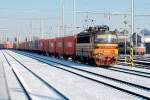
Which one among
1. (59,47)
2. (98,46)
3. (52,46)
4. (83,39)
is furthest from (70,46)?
(52,46)

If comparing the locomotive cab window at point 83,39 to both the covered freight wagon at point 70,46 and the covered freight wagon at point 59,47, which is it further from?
the covered freight wagon at point 59,47

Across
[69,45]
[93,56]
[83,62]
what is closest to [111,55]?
[93,56]

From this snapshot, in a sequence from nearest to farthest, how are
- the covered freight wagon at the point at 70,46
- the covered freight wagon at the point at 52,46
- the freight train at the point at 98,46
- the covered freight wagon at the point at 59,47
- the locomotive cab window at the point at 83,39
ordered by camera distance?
the freight train at the point at 98,46
the locomotive cab window at the point at 83,39
the covered freight wagon at the point at 70,46
the covered freight wagon at the point at 59,47
the covered freight wagon at the point at 52,46

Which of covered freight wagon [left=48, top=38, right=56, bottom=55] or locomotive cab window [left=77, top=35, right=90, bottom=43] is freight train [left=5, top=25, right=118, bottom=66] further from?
covered freight wagon [left=48, top=38, right=56, bottom=55]

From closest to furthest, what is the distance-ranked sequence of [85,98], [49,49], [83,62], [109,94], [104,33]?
[85,98], [109,94], [104,33], [83,62], [49,49]

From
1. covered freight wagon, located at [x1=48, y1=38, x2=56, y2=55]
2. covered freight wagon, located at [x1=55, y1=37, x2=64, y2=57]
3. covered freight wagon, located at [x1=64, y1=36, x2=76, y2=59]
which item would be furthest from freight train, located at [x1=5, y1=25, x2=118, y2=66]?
covered freight wagon, located at [x1=48, y1=38, x2=56, y2=55]

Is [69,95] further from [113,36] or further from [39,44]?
[39,44]

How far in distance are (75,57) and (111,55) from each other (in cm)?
854

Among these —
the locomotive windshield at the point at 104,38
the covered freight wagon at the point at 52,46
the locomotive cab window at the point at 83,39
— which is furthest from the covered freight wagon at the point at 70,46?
the covered freight wagon at the point at 52,46

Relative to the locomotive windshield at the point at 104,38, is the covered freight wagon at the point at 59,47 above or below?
below

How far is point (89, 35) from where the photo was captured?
115ft

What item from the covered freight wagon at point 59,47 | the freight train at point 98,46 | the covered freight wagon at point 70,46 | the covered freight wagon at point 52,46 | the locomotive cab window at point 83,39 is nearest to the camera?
the freight train at point 98,46

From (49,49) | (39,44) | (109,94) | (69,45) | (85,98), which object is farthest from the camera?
(39,44)

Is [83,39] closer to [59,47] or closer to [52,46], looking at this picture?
[59,47]
